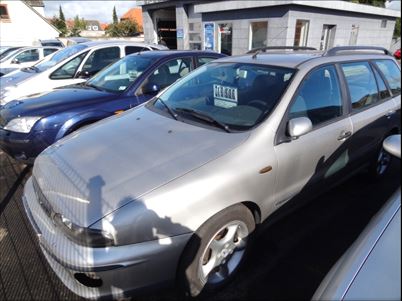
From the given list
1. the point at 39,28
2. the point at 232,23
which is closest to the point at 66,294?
the point at 232,23

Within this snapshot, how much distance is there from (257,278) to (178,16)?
18.5 metres

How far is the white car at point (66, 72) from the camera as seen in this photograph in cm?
570

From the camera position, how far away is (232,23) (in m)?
14.4

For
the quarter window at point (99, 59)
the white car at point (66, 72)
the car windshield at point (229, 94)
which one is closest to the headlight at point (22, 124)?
the car windshield at point (229, 94)

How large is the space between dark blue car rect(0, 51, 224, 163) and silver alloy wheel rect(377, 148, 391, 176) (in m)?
3.00

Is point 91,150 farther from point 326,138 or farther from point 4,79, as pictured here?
point 4,79

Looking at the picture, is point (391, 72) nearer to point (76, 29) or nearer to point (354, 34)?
point (354, 34)

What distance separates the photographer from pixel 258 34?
544 inches

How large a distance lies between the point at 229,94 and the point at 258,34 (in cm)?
1218

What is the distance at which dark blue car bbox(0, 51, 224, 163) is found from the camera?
11.7 ft

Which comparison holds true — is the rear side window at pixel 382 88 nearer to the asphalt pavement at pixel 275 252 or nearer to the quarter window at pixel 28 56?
→ the asphalt pavement at pixel 275 252

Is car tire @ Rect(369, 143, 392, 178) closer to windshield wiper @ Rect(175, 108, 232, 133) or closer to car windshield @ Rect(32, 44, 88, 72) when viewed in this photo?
windshield wiper @ Rect(175, 108, 232, 133)

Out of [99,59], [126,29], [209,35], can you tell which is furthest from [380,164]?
[126,29]

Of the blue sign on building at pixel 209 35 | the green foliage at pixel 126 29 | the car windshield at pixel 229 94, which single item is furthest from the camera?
the green foliage at pixel 126 29
